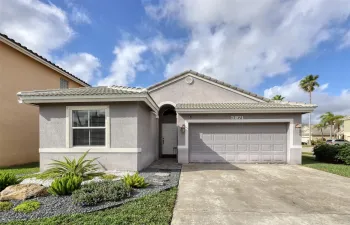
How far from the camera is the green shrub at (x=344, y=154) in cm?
1159

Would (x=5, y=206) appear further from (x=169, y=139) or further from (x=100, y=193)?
(x=169, y=139)

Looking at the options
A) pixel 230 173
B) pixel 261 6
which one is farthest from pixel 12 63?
pixel 261 6

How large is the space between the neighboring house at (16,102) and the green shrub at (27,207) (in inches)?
344

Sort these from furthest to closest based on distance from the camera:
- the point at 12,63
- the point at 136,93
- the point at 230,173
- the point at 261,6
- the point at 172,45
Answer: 1. the point at 172,45
2. the point at 12,63
3. the point at 261,6
4. the point at 230,173
5. the point at 136,93

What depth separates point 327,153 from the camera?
12.5 meters

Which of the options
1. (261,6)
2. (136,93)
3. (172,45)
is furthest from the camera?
(172,45)

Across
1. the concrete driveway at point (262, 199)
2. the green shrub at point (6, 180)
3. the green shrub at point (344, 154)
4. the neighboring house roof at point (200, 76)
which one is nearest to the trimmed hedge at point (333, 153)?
the green shrub at point (344, 154)

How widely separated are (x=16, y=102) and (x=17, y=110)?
52 cm

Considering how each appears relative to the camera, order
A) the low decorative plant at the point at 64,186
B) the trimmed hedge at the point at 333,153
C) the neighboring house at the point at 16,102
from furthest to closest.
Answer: the trimmed hedge at the point at 333,153, the neighboring house at the point at 16,102, the low decorative plant at the point at 64,186

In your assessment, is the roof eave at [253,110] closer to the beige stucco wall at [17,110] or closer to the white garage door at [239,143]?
the white garage door at [239,143]

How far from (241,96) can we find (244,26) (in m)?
5.38

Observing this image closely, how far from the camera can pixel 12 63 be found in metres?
11.5

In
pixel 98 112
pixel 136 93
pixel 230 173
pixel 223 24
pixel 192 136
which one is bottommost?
pixel 230 173

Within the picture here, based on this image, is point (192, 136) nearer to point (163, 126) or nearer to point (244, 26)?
point (163, 126)
